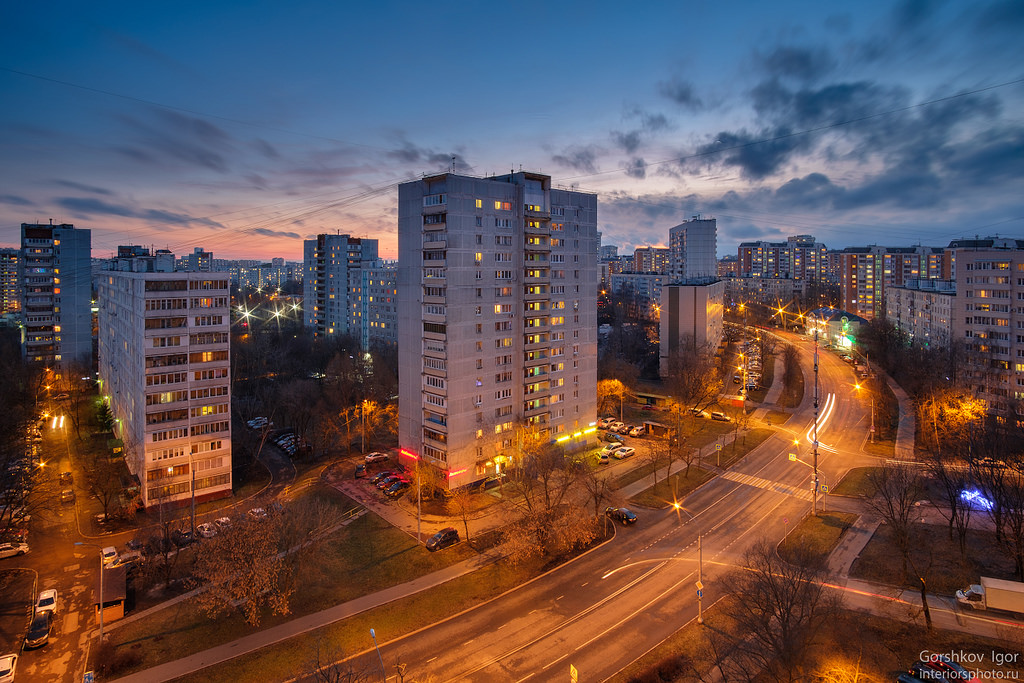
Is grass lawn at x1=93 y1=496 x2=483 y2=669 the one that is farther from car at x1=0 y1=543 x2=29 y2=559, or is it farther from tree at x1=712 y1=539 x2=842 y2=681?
tree at x1=712 y1=539 x2=842 y2=681

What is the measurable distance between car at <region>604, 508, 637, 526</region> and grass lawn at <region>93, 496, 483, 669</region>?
11.8m

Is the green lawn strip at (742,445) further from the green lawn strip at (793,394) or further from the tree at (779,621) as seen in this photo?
the tree at (779,621)

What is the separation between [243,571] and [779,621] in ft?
85.7

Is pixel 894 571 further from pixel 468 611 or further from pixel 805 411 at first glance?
pixel 805 411

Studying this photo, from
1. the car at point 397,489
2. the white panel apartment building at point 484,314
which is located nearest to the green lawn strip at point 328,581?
the car at point 397,489

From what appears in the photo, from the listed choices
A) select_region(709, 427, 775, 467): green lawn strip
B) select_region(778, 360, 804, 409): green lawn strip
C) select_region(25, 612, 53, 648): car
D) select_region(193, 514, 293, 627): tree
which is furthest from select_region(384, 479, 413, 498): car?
select_region(778, 360, 804, 409): green lawn strip

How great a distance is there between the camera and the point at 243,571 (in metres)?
28.2

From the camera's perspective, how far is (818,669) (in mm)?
24516

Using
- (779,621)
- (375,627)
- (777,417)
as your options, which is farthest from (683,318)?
(375,627)

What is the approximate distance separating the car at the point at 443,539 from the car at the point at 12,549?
28.0 metres

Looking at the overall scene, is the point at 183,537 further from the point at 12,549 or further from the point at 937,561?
the point at 937,561

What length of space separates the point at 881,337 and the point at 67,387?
13276 centimetres

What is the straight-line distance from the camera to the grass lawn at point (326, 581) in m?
27.8

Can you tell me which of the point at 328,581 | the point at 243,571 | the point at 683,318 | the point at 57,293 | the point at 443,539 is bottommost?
the point at 328,581
